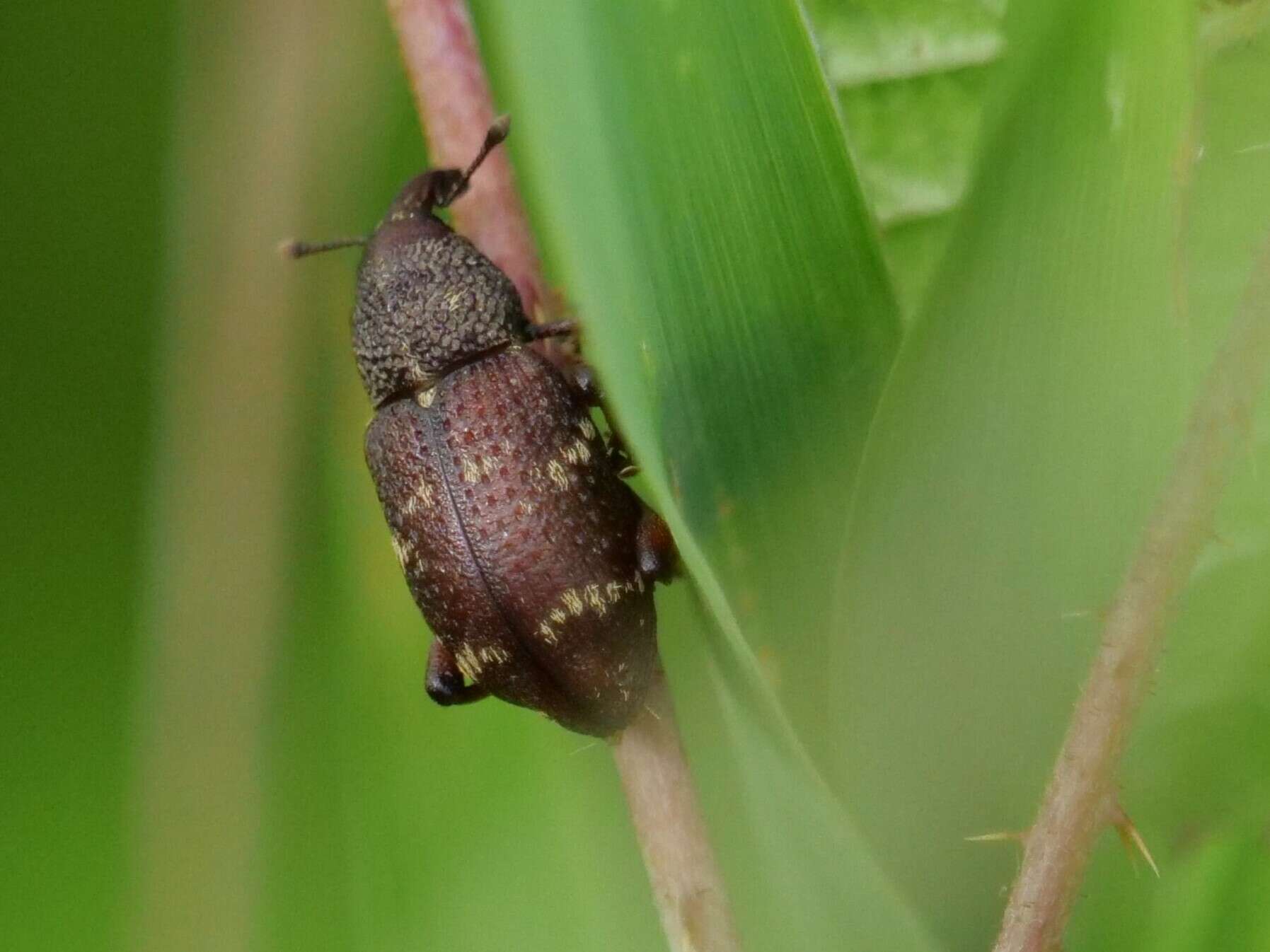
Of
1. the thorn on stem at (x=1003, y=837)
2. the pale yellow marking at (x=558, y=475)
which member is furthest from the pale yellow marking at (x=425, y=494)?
the thorn on stem at (x=1003, y=837)

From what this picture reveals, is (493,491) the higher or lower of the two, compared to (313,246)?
lower

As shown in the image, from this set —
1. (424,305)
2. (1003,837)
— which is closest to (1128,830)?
(1003,837)

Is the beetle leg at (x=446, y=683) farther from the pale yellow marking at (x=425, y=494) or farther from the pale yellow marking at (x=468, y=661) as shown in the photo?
the pale yellow marking at (x=425, y=494)

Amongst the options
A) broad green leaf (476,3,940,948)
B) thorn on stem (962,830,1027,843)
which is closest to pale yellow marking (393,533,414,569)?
broad green leaf (476,3,940,948)

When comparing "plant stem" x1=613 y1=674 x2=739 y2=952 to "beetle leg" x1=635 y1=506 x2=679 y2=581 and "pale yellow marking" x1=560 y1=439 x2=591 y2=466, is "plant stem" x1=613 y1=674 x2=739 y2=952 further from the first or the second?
"pale yellow marking" x1=560 y1=439 x2=591 y2=466

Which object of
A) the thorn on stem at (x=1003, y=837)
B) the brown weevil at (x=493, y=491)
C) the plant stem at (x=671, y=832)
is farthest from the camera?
the brown weevil at (x=493, y=491)

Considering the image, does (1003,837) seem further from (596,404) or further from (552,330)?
(552,330)

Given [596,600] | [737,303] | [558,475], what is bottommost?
[596,600]
